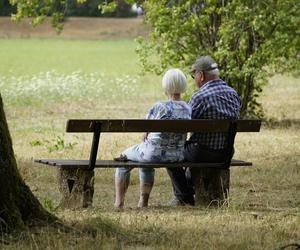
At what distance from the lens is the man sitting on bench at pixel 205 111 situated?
1041 centimetres

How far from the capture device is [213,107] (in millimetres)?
10492

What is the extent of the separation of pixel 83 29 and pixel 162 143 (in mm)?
83932

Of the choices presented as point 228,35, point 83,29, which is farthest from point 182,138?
point 83,29

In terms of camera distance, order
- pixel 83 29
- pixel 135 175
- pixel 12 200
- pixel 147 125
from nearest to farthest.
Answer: pixel 12 200
pixel 147 125
pixel 135 175
pixel 83 29

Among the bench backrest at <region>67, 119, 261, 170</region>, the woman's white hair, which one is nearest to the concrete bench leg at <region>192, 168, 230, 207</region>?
the bench backrest at <region>67, 119, 261, 170</region>

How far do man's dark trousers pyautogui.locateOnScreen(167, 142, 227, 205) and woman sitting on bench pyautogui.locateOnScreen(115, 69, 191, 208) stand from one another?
0.13 meters

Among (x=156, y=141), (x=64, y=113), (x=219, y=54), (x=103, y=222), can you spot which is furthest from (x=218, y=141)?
(x=64, y=113)

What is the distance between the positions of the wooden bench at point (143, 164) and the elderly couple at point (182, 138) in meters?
0.15

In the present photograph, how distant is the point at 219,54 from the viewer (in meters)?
19.5

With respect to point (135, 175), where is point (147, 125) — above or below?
above

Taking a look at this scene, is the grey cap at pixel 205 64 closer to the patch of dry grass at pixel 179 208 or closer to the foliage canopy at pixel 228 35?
Result: the patch of dry grass at pixel 179 208

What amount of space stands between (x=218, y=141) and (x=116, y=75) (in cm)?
3071

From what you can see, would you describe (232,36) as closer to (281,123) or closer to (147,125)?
(281,123)

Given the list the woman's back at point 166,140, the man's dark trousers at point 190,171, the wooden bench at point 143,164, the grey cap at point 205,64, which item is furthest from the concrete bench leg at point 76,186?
the grey cap at point 205,64
